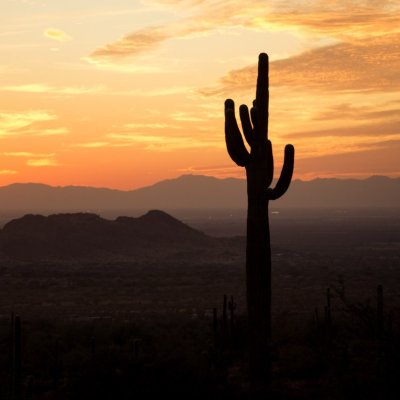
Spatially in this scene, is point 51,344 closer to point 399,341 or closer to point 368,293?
point 399,341

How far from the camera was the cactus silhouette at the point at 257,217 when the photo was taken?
1305cm

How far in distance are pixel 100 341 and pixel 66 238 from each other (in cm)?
6474

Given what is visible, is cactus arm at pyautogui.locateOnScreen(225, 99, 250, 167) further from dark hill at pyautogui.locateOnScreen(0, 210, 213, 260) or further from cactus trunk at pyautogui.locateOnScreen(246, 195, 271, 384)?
dark hill at pyautogui.locateOnScreen(0, 210, 213, 260)

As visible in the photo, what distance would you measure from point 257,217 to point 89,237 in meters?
74.2

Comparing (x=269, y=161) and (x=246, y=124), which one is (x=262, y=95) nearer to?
(x=246, y=124)

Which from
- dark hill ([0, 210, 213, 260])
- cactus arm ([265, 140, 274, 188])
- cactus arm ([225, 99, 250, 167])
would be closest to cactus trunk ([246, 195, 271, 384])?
cactus arm ([225, 99, 250, 167])

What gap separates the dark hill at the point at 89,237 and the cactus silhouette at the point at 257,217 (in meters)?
66.1

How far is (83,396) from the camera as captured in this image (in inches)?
458

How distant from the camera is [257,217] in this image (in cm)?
1316

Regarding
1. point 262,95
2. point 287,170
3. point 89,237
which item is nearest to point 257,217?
point 287,170

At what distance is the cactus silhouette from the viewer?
13047 millimetres

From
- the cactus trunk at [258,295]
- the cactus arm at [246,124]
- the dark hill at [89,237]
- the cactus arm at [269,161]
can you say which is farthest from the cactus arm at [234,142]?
the dark hill at [89,237]

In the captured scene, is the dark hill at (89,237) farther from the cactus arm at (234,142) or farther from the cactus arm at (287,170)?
the cactus arm at (234,142)

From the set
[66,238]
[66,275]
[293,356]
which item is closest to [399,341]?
[293,356]
